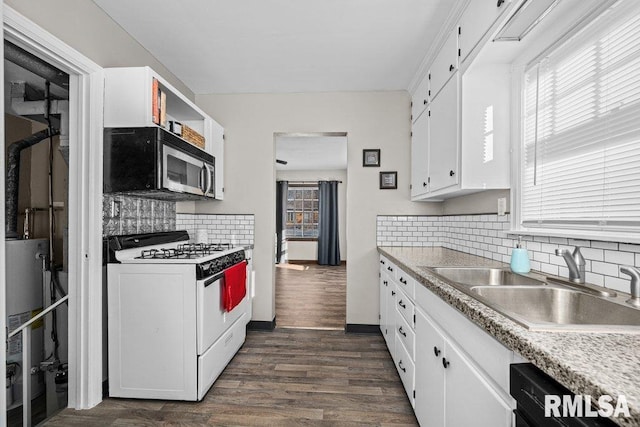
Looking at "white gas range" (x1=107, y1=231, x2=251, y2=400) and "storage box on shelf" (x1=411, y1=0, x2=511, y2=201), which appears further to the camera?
"white gas range" (x1=107, y1=231, x2=251, y2=400)

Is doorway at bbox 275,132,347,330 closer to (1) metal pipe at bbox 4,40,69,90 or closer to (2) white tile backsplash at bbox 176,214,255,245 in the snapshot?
(2) white tile backsplash at bbox 176,214,255,245

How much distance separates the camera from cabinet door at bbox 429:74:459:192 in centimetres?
208

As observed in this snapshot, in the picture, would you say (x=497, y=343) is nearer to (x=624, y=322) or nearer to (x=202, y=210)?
(x=624, y=322)

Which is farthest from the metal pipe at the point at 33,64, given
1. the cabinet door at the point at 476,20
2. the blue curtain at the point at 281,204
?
the blue curtain at the point at 281,204

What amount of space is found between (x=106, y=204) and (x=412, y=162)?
263 cm

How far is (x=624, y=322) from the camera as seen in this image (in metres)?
1.01

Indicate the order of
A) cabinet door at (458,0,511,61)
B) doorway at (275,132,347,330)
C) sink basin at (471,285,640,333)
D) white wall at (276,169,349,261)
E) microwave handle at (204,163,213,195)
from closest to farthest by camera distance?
sink basin at (471,285,640,333) → cabinet door at (458,0,511,61) → microwave handle at (204,163,213,195) → doorway at (275,132,347,330) → white wall at (276,169,349,261)

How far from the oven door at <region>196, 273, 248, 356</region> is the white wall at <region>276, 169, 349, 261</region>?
5.79 metres

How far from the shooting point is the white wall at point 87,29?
165 cm

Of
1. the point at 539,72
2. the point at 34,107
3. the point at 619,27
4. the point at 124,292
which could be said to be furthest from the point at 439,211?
the point at 34,107

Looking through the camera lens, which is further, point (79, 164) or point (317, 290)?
point (317, 290)

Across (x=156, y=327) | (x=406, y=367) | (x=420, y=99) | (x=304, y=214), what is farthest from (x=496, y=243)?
(x=304, y=214)

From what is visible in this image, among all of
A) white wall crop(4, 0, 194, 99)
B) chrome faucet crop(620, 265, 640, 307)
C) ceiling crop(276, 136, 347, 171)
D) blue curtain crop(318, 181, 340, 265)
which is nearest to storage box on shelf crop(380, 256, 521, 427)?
chrome faucet crop(620, 265, 640, 307)

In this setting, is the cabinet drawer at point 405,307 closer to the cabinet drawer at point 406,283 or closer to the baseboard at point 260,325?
the cabinet drawer at point 406,283
